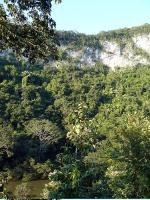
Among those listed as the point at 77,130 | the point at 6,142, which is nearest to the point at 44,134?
the point at 6,142

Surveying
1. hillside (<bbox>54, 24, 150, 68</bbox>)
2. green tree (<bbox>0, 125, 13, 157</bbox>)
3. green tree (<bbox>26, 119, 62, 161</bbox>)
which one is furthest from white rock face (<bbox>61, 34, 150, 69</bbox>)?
green tree (<bbox>0, 125, 13, 157</bbox>)

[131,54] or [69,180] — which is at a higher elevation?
[69,180]

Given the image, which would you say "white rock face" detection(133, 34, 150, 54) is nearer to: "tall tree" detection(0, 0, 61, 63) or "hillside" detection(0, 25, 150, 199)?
"hillside" detection(0, 25, 150, 199)

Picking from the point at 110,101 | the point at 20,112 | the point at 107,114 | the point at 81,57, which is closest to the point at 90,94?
the point at 110,101

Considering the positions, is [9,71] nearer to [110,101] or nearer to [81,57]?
[110,101]

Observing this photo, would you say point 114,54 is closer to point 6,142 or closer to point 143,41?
point 143,41

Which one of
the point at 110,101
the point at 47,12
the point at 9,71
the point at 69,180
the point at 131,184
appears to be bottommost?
the point at 110,101
